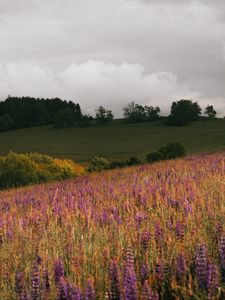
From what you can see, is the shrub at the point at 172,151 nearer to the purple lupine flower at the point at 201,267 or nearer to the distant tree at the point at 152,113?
the purple lupine flower at the point at 201,267

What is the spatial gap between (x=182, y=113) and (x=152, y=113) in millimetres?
12557

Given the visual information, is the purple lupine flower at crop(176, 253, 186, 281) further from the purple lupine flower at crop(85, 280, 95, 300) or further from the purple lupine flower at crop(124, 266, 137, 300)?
the purple lupine flower at crop(85, 280, 95, 300)

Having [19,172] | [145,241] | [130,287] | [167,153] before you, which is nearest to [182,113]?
[167,153]

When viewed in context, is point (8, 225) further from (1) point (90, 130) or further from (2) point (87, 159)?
(1) point (90, 130)

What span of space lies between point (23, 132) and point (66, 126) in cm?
1056

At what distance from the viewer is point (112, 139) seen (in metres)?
91.6

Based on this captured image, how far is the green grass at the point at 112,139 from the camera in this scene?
77.3 m

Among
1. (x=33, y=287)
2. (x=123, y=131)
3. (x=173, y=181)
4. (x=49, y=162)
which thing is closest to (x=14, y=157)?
(x=49, y=162)

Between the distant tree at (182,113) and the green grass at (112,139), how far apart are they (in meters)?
2.57

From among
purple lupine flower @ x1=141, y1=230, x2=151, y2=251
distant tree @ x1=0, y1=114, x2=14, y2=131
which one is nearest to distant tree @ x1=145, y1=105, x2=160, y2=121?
distant tree @ x1=0, y1=114, x2=14, y2=131

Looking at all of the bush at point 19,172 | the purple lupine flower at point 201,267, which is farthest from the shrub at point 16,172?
the purple lupine flower at point 201,267

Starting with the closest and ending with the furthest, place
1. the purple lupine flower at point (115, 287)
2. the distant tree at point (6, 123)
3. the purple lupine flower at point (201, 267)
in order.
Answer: the purple lupine flower at point (115, 287) → the purple lupine flower at point (201, 267) → the distant tree at point (6, 123)

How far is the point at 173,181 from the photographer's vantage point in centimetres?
946

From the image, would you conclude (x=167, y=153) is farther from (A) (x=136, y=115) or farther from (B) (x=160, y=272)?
(A) (x=136, y=115)
